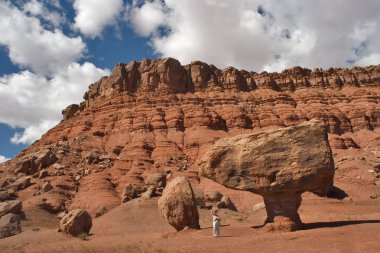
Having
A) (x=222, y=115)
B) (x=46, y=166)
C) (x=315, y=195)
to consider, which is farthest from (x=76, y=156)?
(x=315, y=195)

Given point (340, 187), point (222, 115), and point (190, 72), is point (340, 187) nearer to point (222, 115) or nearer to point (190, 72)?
point (222, 115)

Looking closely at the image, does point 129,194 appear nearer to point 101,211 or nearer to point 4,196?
point 101,211

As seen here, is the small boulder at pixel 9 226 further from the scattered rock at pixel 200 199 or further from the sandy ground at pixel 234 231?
the scattered rock at pixel 200 199

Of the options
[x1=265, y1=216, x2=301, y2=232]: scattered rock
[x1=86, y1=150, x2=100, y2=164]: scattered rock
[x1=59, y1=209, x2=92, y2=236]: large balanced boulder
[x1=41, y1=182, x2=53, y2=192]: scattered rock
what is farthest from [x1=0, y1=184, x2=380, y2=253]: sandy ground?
[x1=86, y1=150, x2=100, y2=164]: scattered rock

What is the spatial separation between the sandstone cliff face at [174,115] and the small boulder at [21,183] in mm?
3826

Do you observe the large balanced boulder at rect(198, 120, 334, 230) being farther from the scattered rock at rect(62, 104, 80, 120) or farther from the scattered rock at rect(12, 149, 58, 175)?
the scattered rock at rect(62, 104, 80, 120)

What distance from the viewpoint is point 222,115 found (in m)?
83.6

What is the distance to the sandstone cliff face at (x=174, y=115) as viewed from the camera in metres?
64.2

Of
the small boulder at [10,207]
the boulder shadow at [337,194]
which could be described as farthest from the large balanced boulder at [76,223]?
the boulder shadow at [337,194]

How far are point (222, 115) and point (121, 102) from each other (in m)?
22.5

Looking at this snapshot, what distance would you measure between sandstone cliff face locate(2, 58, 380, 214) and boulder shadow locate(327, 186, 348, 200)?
20.3 meters

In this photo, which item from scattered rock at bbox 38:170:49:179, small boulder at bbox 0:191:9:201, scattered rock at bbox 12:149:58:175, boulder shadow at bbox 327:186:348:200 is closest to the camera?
boulder shadow at bbox 327:186:348:200

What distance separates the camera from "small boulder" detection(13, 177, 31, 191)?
57.9 metres

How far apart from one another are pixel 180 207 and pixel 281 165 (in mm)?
7181
